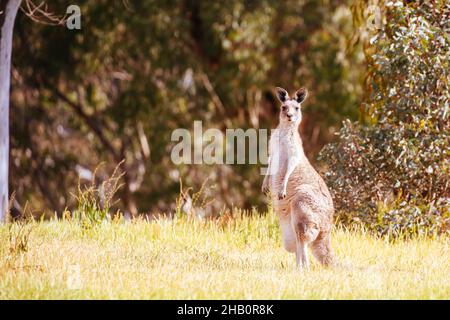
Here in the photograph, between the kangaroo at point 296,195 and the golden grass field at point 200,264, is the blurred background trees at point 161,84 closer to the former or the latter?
the golden grass field at point 200,264

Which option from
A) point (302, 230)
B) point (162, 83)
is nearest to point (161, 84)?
point (162, 83)

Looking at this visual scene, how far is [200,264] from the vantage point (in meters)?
8.57

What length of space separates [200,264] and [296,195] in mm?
1080

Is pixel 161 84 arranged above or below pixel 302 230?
above

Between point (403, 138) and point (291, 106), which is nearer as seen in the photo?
point (291, 106)

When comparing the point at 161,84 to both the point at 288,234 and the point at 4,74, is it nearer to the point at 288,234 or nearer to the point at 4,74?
the point at 4,74

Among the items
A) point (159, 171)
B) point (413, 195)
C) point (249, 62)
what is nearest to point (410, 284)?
point (413, 195)

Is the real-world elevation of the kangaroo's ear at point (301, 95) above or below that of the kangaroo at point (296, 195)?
above

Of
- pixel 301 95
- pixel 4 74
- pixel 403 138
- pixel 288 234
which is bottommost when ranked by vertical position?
pixel 288 234

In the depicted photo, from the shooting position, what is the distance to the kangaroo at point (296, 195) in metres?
8.23

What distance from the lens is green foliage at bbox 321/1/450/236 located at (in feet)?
34.6

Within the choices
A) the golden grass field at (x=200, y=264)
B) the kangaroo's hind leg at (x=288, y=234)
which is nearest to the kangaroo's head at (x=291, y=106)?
the kangaroo's hind leg at (x=288, y=234)

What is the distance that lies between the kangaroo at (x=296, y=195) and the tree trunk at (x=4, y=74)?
12.9 feet
